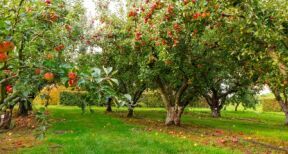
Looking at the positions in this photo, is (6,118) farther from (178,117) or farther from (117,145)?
(178,117)

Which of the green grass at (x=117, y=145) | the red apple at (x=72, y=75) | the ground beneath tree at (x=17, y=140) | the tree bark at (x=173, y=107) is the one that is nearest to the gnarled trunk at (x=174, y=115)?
the tree bark at (x=173, y=107)

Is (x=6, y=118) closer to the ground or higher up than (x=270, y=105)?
closer to the ground

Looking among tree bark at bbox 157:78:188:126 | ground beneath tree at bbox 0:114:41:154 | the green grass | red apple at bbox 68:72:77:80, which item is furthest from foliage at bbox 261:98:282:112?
red apple at bbox 68:72:77:80

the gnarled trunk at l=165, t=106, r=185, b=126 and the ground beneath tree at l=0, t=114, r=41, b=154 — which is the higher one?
the gnarled trunk at l=165, t=106, r=185, b=126

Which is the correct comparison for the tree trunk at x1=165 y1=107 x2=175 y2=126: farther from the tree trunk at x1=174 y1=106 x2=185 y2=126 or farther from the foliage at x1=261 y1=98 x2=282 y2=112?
the foliage at x1=261 y1=98 x2=282 y2=112

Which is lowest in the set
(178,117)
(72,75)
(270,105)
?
(178,117)

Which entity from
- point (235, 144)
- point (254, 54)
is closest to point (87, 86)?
point (254, 54)

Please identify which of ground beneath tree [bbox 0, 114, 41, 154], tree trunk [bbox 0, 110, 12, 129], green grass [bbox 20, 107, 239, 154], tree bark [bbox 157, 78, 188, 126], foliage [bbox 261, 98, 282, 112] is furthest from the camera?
foliage [bbox 261, 98, 282, 112]

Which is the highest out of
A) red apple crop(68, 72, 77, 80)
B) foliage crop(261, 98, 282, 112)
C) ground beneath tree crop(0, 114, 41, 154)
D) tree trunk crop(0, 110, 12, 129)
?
foliage crop(261, 98, 282, 112)

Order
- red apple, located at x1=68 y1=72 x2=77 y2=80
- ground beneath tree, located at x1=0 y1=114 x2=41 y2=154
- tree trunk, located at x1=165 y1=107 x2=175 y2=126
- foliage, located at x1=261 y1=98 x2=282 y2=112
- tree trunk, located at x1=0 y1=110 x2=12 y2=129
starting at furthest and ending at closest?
foliage, located at x1=261 y1=98 x2=282 y2=112
tree trunk, located at x1=165 y1=107 x2=175 y2=126
ground beneath tree, located at x1=0 y1=114 x2=41 y2=154
tree trunk, located at x1=0 y1=110 x2=12 y2=129
red apple, located at x1=68 y1=72 x2=77 y2=80

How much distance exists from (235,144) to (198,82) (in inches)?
250

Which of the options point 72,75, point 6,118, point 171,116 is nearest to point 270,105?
point 171,116

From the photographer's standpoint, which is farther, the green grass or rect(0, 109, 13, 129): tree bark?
the green grass

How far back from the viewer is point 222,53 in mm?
19188
